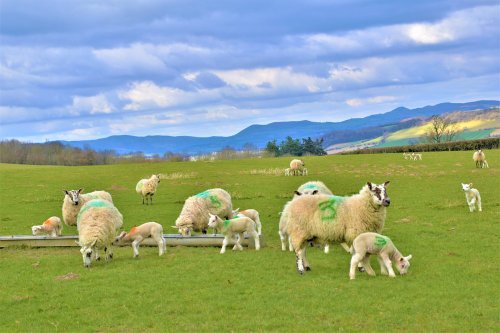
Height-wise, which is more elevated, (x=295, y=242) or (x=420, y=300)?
(x=295, y=242)

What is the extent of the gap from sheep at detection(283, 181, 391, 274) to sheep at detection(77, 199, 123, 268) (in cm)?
564

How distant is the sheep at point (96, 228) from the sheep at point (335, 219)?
5641mm

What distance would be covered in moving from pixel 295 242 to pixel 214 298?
3057 mm

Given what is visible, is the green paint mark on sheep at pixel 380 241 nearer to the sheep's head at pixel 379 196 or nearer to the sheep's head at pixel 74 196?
the sheep's head at pixel 379 196

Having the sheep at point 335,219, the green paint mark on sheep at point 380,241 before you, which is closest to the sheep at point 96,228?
the sheep at point 335,219

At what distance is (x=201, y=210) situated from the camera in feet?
65.5

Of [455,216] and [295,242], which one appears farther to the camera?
[455,216]

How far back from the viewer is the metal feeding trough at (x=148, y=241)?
17609mm

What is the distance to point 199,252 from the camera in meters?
16.8

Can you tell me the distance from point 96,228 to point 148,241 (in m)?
2.67

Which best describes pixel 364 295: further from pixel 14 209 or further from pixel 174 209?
pixel 14 209

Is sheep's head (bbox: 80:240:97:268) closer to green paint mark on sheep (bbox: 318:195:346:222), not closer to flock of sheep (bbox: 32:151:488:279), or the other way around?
flock of sheep (bbox: 32:151:488:279)

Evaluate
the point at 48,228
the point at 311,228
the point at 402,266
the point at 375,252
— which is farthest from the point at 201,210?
the point at 402,266

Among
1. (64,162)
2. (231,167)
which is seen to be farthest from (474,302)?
(64,162)
